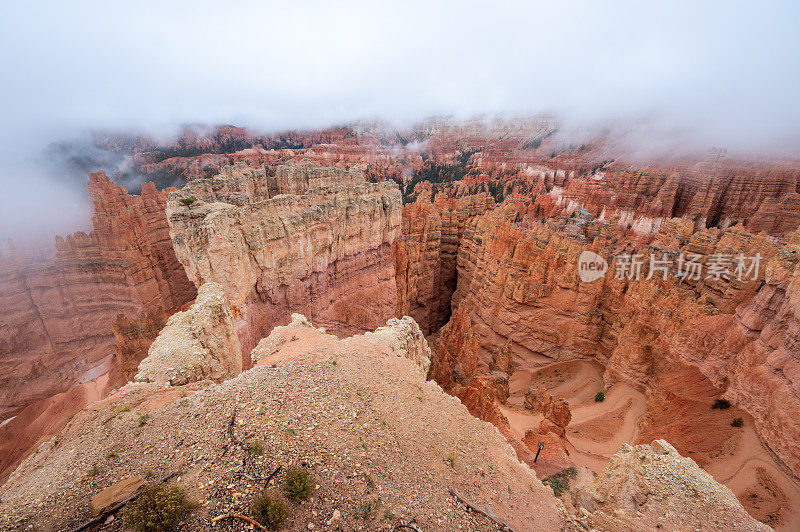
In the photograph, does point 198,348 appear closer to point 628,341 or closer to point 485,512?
point 485,512

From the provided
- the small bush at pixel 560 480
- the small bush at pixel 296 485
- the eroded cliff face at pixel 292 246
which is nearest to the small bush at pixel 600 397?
the small bush at pixel 560 480

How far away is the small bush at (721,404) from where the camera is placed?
45.7ft

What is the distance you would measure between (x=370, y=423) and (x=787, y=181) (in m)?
75.5

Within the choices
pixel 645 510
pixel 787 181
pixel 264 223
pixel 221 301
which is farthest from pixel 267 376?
pixel 787 181

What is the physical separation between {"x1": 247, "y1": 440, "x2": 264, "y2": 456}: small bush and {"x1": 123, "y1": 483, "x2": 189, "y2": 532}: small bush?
106cm

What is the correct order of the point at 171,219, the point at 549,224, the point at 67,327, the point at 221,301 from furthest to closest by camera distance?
1. the point at 549,224
2. the point at 67,327
3. the point at 171,219
4. the point at 221,301

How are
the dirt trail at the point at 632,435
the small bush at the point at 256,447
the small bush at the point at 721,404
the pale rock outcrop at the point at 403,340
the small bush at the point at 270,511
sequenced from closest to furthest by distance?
the small bush at the point at 270,511
the small bush at the point at 256,447
the dirt trail at the point at 632,435
the pale rock outcrop at the point at 403,340
the small bush at the point at 721,404

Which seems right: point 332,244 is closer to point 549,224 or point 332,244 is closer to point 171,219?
point 171,219

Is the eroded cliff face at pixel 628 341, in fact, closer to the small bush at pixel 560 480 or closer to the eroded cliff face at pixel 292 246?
the small bush at pixel 560 480

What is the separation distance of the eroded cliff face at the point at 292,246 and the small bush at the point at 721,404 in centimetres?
1701

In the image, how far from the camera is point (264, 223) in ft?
46.4

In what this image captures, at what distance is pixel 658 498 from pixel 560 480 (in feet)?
16.6

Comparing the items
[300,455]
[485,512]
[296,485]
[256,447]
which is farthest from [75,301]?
[485,512]

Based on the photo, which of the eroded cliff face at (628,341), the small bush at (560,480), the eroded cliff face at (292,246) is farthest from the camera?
the eroded cliff face at (628,341)
